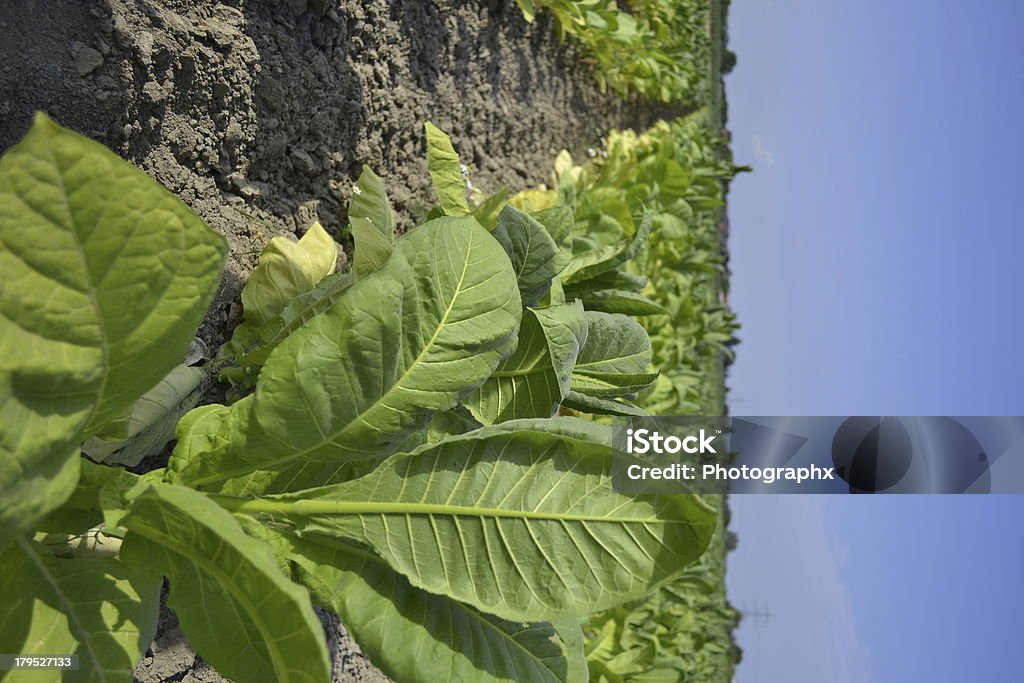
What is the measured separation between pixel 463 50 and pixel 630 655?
1.95 m

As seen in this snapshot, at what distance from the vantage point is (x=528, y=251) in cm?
117

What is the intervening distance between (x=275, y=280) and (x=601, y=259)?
2.30 ft

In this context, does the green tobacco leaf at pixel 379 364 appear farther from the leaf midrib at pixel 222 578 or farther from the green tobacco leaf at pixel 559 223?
the green tobacco leaf at pixel 559 223

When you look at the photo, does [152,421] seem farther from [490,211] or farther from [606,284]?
[606,284]

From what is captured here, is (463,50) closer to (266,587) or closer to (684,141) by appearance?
(266,587)

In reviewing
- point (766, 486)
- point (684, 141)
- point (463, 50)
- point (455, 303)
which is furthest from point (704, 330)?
point (455, 303)

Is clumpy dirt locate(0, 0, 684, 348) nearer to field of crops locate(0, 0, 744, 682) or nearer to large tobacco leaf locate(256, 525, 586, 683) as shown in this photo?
field of crops locate(0, 0, 744, 682)

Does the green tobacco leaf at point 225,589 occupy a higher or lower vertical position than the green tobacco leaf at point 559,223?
lower

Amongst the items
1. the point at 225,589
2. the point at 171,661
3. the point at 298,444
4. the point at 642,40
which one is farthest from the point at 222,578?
the point at 642,40

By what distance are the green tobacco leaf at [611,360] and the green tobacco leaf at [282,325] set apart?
0.40 meters

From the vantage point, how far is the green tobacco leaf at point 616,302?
1.62 m

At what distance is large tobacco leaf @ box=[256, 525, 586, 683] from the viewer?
81 cm

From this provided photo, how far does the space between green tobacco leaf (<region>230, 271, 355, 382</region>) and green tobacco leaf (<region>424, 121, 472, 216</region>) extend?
0.29 meters

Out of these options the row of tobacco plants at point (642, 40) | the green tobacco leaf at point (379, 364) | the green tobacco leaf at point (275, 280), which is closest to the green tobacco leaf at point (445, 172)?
the green tobacco leaf at point (275, 280)
